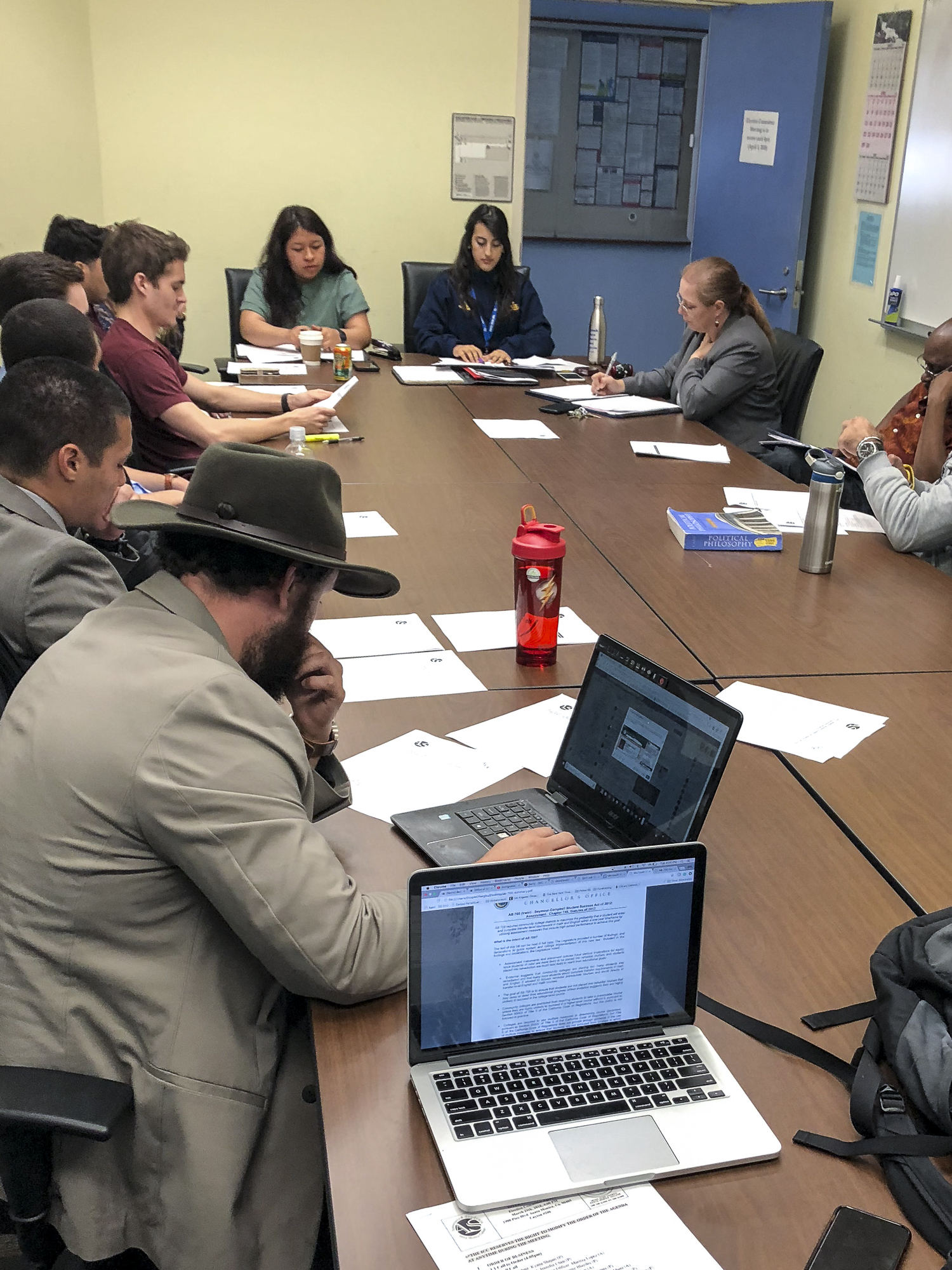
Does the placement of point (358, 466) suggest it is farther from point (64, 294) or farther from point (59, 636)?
point (59, 636)

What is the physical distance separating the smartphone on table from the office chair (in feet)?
2.14

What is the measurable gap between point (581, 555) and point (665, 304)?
459 centimetres

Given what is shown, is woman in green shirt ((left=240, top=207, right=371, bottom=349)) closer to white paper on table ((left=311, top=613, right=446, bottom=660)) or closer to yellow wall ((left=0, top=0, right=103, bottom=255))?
yellow wall ((left=0, top=0, right=103, bottom=255))

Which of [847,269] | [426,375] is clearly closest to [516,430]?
[426,375]

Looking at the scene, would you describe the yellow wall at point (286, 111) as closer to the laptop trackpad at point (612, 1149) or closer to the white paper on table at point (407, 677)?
the white paper on table at point (407, 677)

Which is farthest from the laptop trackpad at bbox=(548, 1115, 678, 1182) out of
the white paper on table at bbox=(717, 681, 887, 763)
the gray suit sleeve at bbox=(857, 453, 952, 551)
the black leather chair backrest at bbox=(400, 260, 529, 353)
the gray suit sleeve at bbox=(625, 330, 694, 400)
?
the black leather chair backrest at bbox=(400, 260, 529, 353)

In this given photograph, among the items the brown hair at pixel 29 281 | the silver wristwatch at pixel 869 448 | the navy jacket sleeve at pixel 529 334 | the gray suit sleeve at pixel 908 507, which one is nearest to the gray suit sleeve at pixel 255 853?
the gray suit sleeve at pixel 908 507

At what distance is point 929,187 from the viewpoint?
4527mm

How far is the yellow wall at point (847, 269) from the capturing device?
16.0 feet

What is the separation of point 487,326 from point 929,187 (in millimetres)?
1896

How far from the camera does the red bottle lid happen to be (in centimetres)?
182

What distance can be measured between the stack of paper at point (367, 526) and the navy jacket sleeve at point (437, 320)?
7.76ft

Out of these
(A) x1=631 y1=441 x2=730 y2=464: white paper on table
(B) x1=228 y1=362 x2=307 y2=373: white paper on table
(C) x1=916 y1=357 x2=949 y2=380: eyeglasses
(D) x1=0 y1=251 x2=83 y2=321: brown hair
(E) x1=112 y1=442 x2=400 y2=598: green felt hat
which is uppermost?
(D) x1=0 y1=251 x2=83 y2=321: brown hair

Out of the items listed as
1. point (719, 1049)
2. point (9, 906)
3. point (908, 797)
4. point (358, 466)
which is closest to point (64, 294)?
point (358, 466)
